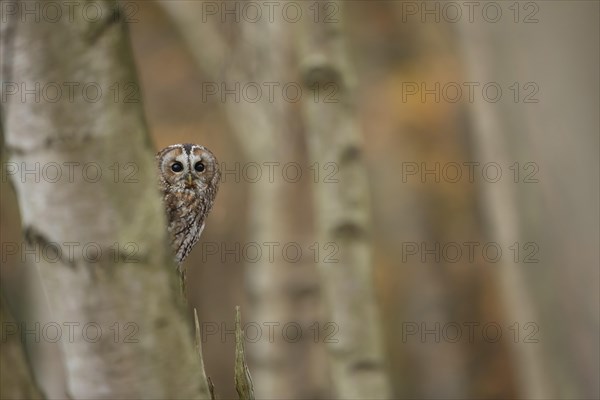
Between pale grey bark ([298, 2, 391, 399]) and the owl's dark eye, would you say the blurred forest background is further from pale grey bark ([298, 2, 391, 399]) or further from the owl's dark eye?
the owl's dark eye

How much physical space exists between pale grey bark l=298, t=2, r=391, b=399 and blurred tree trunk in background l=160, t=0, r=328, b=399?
45.2 inches

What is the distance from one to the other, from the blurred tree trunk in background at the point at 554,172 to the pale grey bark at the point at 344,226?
1.06m

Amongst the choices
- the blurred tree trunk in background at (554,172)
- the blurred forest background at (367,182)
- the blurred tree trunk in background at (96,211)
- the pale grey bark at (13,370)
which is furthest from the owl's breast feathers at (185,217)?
the blurred tree trunk in background at (96,211)

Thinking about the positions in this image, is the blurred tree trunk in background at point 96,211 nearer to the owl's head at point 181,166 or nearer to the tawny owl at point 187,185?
the tawny owl at point 187,185

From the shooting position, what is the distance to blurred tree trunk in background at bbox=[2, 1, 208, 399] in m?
1.28

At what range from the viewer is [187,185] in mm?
3703

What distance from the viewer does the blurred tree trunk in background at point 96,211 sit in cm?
128

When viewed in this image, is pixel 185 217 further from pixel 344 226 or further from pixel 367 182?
pixel 367 182

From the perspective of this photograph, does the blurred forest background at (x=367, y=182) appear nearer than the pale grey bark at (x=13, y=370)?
No

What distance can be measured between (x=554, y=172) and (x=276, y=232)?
1476 millimetres

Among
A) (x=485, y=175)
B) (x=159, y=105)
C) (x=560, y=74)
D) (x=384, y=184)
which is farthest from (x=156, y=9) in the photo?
(x=560, y=74)

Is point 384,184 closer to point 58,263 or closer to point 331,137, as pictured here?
point 331,137

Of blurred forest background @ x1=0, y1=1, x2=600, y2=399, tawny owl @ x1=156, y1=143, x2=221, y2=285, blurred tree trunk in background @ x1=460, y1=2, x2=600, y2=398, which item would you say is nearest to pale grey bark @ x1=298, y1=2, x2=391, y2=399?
blurred forest background @ x1=0, y1=1, x2=600, y2=399

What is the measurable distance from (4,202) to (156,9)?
12.6 feet
